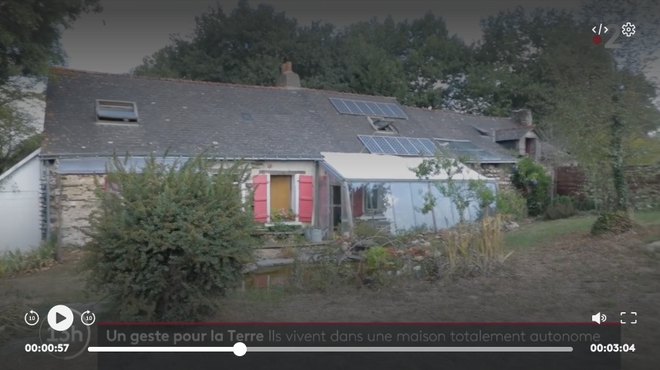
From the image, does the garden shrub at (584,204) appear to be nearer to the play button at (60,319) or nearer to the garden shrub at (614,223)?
the garden shrub at (614,223)

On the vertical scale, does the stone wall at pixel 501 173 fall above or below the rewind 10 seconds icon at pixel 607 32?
below

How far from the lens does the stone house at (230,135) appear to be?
1299 centimetres

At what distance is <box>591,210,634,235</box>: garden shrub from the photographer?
30.2 feet

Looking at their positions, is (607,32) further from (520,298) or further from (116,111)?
(116,111)

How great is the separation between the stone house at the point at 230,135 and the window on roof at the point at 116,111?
0.03m

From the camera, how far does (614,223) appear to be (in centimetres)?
925

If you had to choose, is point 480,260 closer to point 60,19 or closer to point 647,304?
point 647,304

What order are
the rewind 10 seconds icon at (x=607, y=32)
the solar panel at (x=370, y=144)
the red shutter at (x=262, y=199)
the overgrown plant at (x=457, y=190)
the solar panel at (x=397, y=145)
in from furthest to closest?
the solar panel at (x=397, y=145), the solar panel at (x=370, y=144), the red shutter at (x=262, y=199), the overgrown plant at (x=457, y=190), the rewind 10 seconds icon at (x=607, y=32)

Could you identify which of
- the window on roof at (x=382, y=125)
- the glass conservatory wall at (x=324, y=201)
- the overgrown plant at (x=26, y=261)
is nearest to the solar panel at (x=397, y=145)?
the window on roof at (x=382, y=125)

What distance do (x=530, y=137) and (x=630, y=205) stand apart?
12.8m

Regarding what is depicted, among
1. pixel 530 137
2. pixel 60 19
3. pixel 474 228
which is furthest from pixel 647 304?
pixel 530 137
